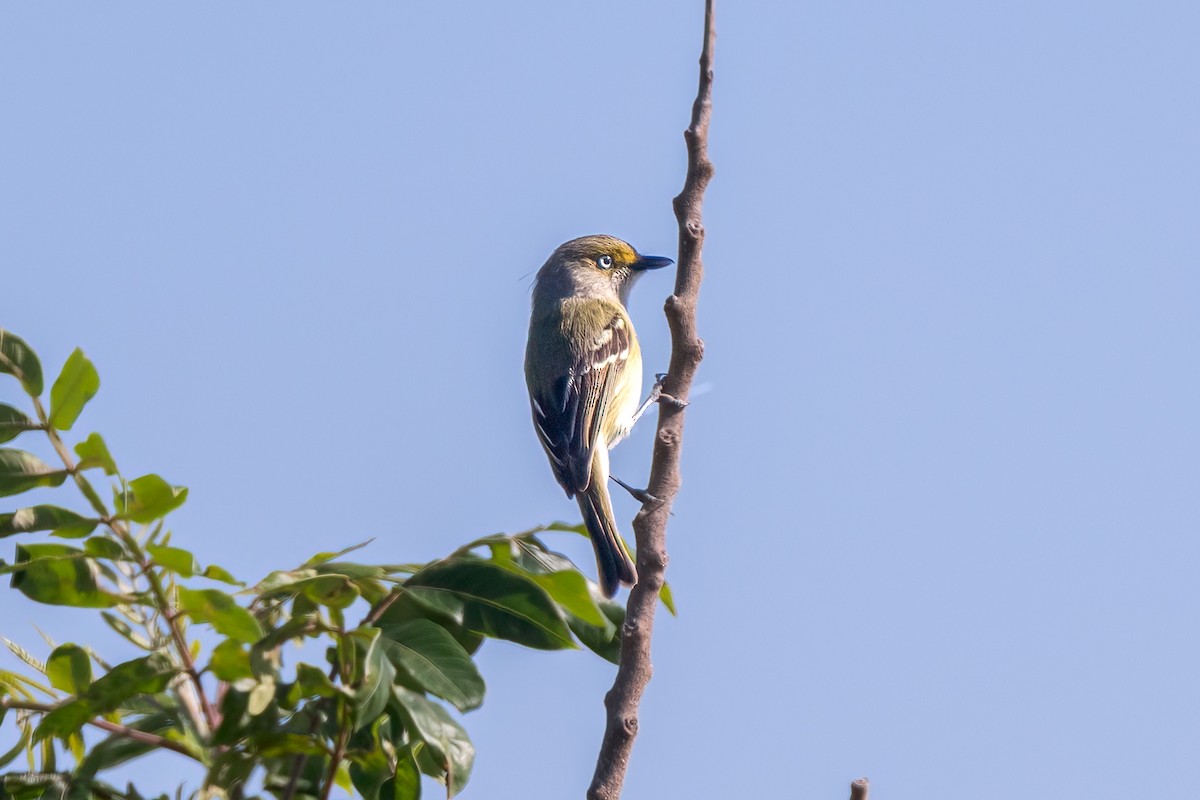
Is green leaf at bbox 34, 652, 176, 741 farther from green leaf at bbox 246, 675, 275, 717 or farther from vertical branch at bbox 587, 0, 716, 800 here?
vertical branch at bbox 587, 0, 716, 800

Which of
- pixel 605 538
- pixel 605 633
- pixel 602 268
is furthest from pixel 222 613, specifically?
pixel 602 268

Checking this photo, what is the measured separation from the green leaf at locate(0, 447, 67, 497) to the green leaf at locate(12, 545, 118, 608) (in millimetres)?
92

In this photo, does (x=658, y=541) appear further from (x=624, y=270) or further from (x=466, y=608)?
(x=624, y=270)

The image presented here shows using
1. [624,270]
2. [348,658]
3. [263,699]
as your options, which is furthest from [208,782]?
[624,270]

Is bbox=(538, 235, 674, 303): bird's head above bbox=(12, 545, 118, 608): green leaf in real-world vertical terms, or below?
above

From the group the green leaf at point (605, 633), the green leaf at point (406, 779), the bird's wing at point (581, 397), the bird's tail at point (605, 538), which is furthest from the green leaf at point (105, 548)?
the bird's wing at point (581, 397)

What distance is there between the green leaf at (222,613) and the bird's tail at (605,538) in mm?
2156

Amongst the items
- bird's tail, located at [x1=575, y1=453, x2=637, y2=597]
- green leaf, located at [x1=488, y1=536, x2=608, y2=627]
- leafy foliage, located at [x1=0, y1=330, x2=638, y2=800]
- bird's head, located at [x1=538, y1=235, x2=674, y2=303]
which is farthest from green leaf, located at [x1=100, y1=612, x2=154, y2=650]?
bird's head, located at [x1=538, y1=235, x2=674, y2=303]

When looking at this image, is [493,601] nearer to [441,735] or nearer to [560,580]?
[560,580]

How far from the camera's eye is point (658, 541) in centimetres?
238

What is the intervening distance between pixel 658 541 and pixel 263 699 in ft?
3.13

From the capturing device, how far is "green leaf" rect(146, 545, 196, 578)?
5.32 ft

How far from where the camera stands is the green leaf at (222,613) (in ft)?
5.19

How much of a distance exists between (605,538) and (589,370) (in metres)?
1.31
